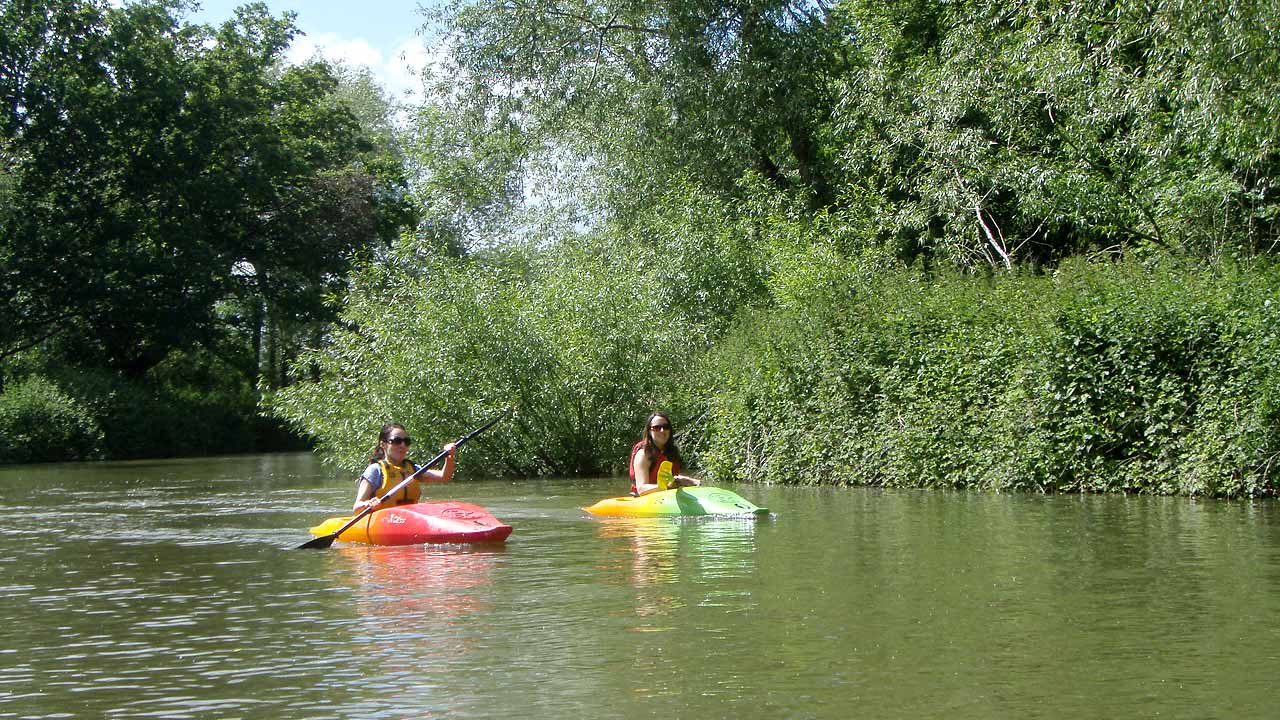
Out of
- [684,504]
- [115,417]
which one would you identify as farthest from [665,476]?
[115,417]

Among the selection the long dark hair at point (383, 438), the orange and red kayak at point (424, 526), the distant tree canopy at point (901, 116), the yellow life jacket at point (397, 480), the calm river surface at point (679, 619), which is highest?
the distant tree canopy at point (901, 116)

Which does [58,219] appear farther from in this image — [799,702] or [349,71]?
[799,702]

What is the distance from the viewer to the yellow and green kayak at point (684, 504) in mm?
14846

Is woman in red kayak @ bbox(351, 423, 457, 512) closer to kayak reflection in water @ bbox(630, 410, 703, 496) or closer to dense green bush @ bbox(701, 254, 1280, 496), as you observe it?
kayak reflection in water @ bbox(630, 410, 703, 496)

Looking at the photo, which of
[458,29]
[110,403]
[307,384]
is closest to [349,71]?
[110,403]

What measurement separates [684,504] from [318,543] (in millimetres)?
4005

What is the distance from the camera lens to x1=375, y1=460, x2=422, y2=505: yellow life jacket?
545 inches

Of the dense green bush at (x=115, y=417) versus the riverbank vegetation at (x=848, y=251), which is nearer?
the riverbank vegetation at (x=848, y=251)

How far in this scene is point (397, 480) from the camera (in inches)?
550

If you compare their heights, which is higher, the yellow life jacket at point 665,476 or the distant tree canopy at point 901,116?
the distant tree canopy at point 901,116

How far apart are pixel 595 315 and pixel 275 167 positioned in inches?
953

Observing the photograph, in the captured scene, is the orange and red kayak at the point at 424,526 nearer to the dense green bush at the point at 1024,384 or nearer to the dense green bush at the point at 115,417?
the dense green bush at the point at 1024,384

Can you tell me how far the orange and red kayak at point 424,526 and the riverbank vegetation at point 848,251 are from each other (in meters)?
7.73

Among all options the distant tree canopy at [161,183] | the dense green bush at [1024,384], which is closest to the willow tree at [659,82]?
the dense green bush at [1024,384]
